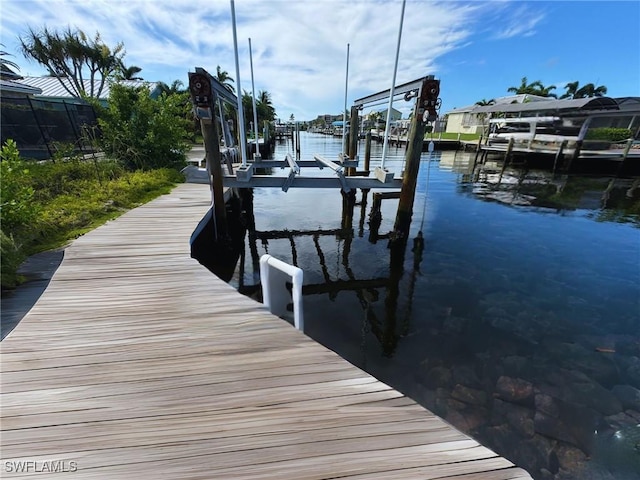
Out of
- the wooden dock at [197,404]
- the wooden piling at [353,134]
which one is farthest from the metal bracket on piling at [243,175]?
the wooden piling at [353,134]

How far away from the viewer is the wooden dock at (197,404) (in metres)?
1.61

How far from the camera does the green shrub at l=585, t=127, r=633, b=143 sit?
909 inches

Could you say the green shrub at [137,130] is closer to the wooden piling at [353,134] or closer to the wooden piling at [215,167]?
the wooden piling at [215,167]

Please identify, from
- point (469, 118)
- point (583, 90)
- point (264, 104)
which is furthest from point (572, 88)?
point (264, 104)

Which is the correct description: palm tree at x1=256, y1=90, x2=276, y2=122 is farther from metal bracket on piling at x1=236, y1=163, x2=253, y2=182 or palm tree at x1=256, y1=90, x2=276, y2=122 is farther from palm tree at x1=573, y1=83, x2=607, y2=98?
palm tree at x1=573, y1=83, x2=607, y2=98

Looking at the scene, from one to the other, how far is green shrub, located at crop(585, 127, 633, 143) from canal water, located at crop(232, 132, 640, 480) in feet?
64.6

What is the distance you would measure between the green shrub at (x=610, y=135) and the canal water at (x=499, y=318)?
775 inches

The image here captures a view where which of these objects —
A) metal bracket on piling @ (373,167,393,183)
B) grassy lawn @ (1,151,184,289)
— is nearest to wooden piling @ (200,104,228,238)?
grassy lawn @ (1,151,184,289)

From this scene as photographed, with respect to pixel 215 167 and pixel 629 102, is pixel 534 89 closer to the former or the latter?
pixel 629 102

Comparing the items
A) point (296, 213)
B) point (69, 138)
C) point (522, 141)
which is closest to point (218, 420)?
point (296, 213)

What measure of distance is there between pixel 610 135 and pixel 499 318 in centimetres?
3083

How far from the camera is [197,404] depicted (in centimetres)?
198

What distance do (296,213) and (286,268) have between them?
7.74 meters

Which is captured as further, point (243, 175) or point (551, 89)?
point (551, 89)
